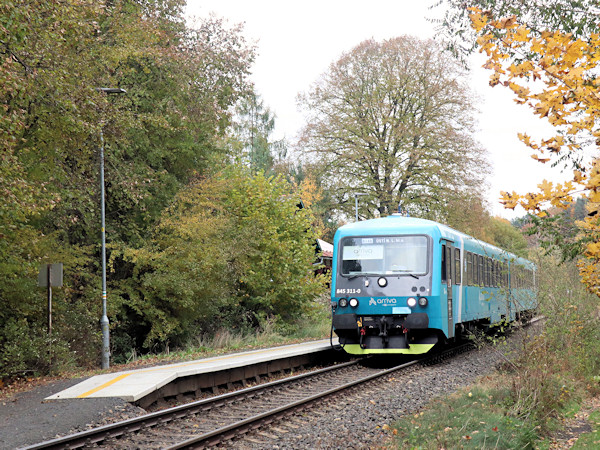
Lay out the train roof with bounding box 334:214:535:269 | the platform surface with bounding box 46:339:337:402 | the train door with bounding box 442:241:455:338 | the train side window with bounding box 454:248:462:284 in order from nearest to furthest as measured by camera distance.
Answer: the platform surface with bounding box 46:339:337:402, the train roof with bounding box 334:214:535:269, the train door with bounding box 442:241:455:338, the train side window with bounding box 454:248:462:284

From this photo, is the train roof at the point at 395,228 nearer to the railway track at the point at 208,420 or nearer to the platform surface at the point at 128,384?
the railway track at the point at 208,420

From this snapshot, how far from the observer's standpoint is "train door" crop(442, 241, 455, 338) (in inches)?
640

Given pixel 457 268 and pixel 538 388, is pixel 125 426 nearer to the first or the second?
pixel 538 388

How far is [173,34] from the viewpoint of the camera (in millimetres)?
25031

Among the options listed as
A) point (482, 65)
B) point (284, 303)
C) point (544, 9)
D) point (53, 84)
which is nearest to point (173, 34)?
point (284, 303)

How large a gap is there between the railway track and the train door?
3746 millimetres

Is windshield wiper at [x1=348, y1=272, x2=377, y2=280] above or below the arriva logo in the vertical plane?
above

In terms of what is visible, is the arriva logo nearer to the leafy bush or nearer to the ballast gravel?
the ballast gravel

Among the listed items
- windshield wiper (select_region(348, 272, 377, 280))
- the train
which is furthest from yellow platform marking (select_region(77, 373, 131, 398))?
windshield wiper (select_region(348, 272, 377, 280))

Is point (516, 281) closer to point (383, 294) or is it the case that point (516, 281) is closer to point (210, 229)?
point (383, 294)

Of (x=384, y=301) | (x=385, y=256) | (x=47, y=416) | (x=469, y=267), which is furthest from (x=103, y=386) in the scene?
(x=469, y=267)

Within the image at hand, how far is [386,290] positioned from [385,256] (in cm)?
84

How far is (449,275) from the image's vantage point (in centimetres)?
1658

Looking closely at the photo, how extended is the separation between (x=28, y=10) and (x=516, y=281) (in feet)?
33.1
